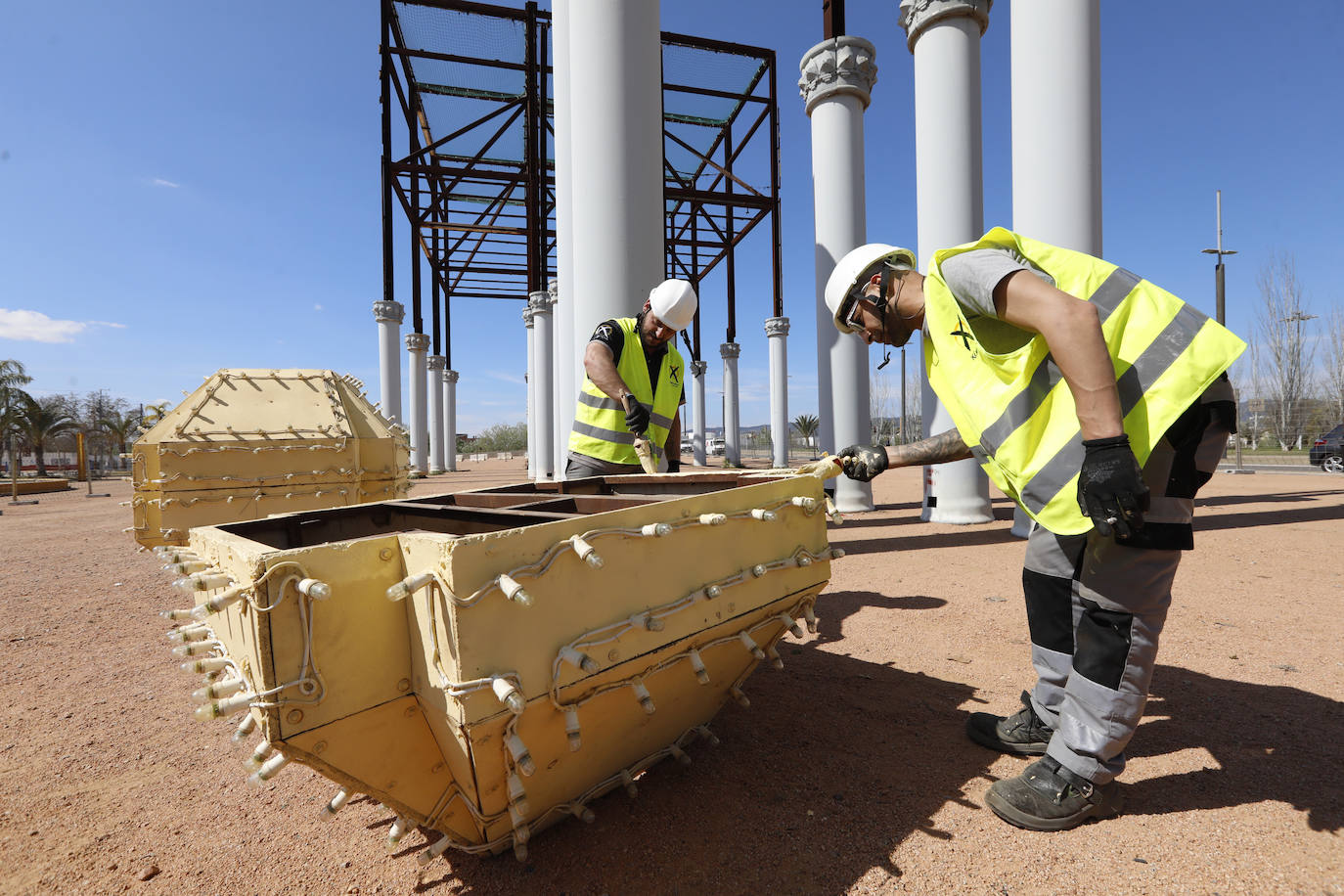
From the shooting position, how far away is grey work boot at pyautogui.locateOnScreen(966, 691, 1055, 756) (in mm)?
2395

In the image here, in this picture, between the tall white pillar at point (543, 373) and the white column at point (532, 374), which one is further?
the white column at point (532, 374)

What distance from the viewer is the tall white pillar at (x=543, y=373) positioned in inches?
656

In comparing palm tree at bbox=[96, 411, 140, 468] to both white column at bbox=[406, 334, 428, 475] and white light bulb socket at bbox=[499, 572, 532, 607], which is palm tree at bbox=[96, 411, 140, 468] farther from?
white light bulb socket at bbox=[499, 572, 532, 607]

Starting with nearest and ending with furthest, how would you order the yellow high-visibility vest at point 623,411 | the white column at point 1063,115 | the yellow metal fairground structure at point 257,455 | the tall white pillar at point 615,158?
the yellow high-visibility vest at point 623,411
the yellow metal fairground structure at point 257,455
the tall white pillar at point 615,158
the white column at point 1063,115

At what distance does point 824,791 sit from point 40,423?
37.8 m

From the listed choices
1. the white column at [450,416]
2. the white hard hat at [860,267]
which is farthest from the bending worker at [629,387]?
the white column at [450,416]

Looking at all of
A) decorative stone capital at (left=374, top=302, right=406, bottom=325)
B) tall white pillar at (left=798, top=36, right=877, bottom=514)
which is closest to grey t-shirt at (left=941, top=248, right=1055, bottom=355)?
tall white pillar at (left=798, top=36, right=877, bottom=514)

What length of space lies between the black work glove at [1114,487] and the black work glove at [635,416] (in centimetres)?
246

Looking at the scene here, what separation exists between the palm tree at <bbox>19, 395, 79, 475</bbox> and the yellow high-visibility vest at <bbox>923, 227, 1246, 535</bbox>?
3667 centimetres

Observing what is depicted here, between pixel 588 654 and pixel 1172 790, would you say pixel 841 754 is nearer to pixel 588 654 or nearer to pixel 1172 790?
pixel 1172 790

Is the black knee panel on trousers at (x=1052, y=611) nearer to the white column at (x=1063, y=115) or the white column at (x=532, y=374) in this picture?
the white column at (x=1063, y=115)

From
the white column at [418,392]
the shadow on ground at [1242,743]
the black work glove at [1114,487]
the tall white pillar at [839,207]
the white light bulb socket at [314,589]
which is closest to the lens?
the white light bulb socket at [314,589]

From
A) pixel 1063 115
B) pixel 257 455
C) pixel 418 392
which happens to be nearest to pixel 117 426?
pixel 418 392

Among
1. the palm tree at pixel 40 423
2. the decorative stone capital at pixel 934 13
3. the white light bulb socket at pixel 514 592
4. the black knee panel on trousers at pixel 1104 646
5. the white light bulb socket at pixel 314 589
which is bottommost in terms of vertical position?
the black knee panel on trousers at pixel 1104 646
